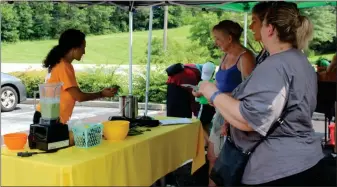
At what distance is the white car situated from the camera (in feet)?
28.6

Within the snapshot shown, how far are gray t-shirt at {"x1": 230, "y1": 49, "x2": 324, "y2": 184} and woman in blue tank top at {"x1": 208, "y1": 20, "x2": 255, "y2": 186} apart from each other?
1.15 meters

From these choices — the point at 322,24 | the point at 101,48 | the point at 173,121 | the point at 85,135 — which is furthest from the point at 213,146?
the point at 101,48

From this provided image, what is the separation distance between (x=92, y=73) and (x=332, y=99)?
7.48 m

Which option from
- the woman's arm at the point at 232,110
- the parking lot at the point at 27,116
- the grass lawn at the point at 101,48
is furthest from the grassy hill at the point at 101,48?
the woman's arm at the point at 232,110

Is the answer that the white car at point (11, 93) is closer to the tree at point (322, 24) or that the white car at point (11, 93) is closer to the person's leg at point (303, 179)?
the person's leg at point (303, 179)

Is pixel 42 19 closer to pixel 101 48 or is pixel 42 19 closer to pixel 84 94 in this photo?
pixel 101 48

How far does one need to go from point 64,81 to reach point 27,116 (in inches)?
219

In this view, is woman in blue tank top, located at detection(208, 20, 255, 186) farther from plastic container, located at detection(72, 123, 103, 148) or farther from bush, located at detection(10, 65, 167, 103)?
bush, located at detection(10, 65, 167, 103)

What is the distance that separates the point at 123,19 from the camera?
20.3m

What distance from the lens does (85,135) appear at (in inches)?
85.0

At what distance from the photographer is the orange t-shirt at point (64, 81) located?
9.80 feet

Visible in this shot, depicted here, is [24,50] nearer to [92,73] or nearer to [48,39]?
[48,39]

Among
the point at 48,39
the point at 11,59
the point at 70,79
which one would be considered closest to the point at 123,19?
the point at 48,39

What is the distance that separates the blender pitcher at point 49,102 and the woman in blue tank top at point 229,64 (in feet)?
4.04
